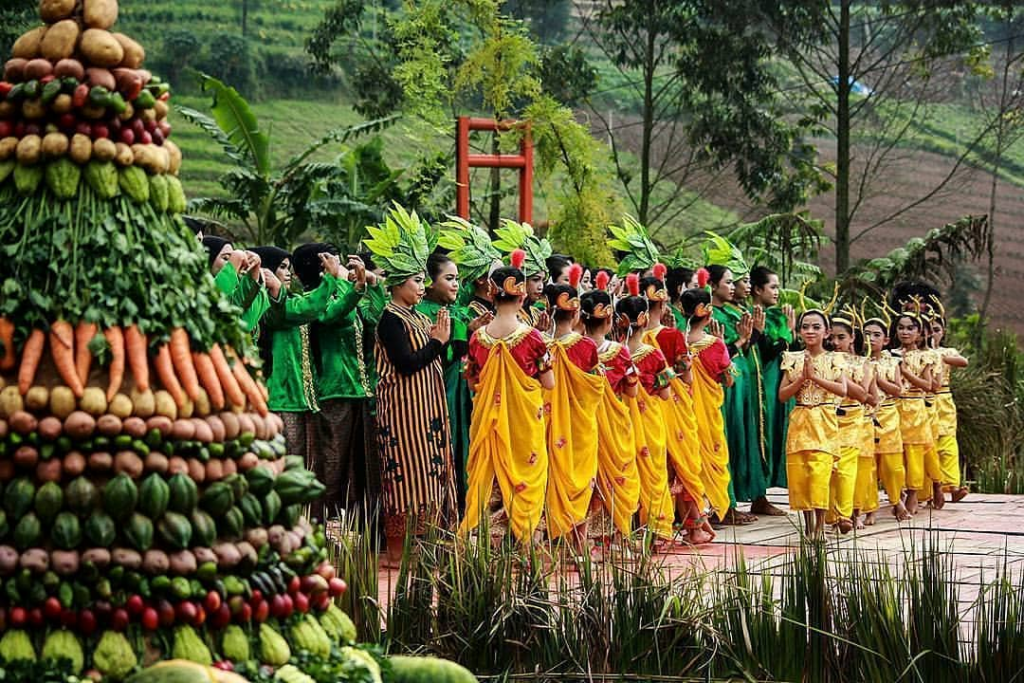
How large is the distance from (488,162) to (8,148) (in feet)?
37.6

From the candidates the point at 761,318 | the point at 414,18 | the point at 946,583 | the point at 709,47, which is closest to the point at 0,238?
the point at 946,583

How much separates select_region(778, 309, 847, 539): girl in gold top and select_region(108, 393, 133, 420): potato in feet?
21.3

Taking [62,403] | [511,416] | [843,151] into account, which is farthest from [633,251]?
[843,151]

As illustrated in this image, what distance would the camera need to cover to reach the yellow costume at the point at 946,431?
433 inches

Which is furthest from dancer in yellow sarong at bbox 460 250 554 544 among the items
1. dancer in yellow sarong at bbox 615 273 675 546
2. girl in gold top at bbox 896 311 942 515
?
girl in gold top at bbox 896 311 942 515

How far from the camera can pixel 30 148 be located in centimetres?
333

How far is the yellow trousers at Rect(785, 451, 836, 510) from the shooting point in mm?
9188

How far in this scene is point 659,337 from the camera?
31.2ft

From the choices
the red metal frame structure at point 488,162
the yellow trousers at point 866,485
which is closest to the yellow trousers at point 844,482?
the yellow trousers at point 866,485

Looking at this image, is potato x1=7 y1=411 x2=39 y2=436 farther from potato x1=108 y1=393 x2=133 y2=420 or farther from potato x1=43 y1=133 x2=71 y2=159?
potato x1=43 y1=133 x2=71 y2=159

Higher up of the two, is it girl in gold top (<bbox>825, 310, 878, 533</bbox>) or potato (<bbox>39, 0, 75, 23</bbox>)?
potato (<bbox>39, 0, 75, 23</bbox>)

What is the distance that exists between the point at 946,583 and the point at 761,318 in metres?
5.43

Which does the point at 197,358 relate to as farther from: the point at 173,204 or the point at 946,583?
the point at 946,583

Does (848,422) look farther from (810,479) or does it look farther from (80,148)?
(80,148)
